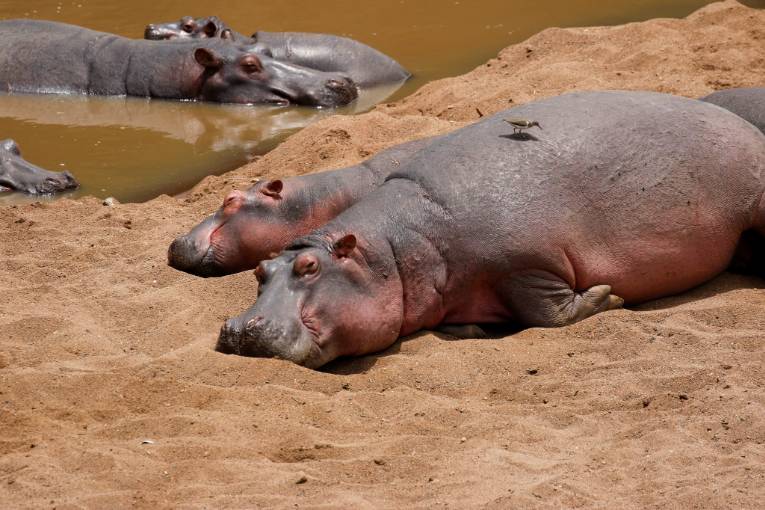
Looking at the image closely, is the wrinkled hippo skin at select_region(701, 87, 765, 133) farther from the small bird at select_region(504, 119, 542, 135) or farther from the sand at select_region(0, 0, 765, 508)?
the small bird at select_region(504, 119, 542, 135)

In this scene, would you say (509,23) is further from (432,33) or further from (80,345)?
A: (80,345)

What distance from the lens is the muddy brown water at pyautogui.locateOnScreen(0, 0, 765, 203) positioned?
10.3 metres

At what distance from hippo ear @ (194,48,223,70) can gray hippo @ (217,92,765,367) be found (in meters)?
6.00

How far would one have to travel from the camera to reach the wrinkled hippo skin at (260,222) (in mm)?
7281

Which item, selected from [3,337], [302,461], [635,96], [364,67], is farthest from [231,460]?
[364,67]

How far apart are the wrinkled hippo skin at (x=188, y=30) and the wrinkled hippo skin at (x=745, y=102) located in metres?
7.17

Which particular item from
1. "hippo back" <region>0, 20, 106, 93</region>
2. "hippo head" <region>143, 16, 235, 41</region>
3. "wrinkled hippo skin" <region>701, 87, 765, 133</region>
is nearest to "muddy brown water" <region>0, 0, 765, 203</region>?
"hippo back" <region>0, 20, 106, 93</region>

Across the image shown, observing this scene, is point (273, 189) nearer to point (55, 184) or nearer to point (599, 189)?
point (599, 189)

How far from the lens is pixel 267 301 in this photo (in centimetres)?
586

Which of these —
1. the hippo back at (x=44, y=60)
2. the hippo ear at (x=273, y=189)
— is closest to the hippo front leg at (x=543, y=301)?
the hippo ear at (x=273, y=189)

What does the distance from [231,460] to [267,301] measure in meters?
1.33

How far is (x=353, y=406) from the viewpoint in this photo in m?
5.28

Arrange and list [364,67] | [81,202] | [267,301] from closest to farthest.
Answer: [267,301], [81,202], [364,67]

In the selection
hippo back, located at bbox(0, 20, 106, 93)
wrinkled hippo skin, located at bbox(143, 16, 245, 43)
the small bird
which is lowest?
hippo back, located at bbox(0, 20, 106, 93)
